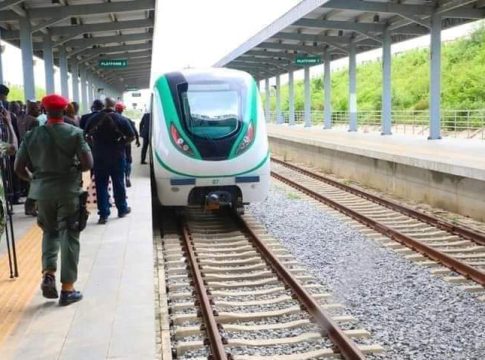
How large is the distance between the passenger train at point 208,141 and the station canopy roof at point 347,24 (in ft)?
27.4

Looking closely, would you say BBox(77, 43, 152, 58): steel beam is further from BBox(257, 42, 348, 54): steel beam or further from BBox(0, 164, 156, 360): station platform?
BBox(0, 164, 156, 360): station platform

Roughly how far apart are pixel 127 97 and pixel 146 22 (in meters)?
46.6

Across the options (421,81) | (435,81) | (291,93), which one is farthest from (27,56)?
(421,81)

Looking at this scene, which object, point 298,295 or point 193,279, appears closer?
point 298,295

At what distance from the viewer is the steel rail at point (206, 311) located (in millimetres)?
4809

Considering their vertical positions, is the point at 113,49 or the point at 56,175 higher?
the point at 113,49

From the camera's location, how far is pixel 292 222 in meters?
10.7

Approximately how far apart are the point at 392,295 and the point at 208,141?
4.01m

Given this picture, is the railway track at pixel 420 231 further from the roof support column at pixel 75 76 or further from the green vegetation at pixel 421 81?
the green vegetation at pixel 421 81

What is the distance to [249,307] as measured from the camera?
→ 6215 mm

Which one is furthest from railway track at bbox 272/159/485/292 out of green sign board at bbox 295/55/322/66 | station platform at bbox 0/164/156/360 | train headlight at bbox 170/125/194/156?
green sign board at bbox 295/55/322/66

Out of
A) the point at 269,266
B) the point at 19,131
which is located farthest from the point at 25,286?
the point at 19,131

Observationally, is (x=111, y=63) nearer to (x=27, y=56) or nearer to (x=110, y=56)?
(x=110, y=56)

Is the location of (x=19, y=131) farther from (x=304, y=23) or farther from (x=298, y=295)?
(x=304, y=23)
